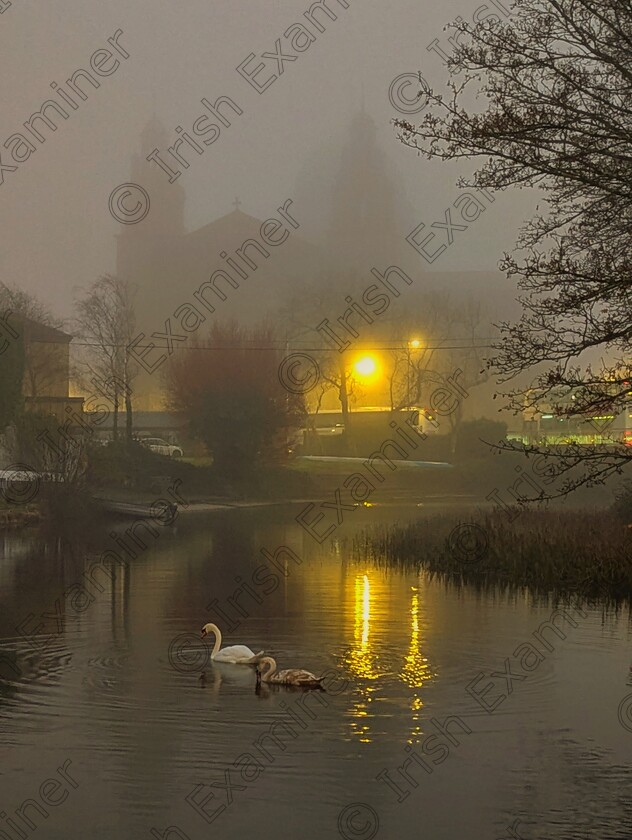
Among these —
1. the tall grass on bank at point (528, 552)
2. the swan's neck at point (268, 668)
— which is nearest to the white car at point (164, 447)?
the tall grass on bank at point (528, 552)

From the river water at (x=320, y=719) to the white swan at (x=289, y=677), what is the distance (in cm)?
18

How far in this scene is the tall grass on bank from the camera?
27.1 metres

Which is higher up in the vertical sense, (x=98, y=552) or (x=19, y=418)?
(x=19, y=418)

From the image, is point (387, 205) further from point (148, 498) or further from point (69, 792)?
point (69, 792)

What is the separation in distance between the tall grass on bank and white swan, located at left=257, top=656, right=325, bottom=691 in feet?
33.3

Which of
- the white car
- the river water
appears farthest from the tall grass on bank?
the white car

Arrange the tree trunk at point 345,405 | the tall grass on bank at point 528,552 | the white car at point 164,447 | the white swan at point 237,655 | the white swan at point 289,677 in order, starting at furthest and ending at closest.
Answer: the tree trunk at point 345,405
the white car at point 164,447
the tall grass on bank at point 528,552
the white swan at point 237,655
the white swan at point 289,677

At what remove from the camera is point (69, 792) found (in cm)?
1231

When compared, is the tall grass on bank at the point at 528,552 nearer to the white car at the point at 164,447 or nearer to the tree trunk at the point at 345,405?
the white car at the point at 164,447

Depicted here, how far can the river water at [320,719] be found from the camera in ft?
38.5

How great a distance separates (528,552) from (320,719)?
1539 cm

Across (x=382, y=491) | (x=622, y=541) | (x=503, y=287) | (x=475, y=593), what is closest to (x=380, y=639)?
(x=475, y=593)

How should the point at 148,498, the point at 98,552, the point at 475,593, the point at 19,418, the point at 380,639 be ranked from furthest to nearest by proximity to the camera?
the point at 148,498
the point at 19,418
the point at 98,552
the point at 475,593
the point at 380,639

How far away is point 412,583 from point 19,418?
25751mm
